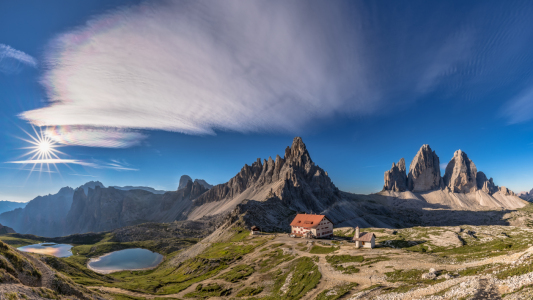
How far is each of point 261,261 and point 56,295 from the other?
54.9 m

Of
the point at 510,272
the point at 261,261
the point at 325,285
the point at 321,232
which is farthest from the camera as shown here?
the point at 321,232

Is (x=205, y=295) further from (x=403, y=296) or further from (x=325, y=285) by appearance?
(x=403, y=296)

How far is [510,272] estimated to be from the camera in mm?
23781

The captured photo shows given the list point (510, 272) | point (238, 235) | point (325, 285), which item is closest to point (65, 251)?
point (238, 235)

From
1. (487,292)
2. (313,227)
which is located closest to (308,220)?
(313,227)

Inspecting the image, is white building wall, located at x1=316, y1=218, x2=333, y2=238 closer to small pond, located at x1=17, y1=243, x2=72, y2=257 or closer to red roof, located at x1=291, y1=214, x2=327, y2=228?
red roof, located at x1=291, y1=214, x2=327, y2=228

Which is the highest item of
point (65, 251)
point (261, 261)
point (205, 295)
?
point (261, 261)

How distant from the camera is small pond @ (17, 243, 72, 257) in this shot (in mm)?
154875

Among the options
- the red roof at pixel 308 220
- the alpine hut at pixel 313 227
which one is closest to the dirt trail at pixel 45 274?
the alpine hut at pixel 313 227

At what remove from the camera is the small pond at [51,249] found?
15488 centimetres

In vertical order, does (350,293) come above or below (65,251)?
above

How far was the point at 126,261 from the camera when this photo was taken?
127625 millimetres

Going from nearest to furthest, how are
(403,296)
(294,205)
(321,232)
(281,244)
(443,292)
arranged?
(443,292) → (403,296) → (281,244) → (321,232) → (294,205)

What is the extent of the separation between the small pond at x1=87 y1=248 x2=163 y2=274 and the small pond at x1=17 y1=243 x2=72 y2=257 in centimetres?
4648
